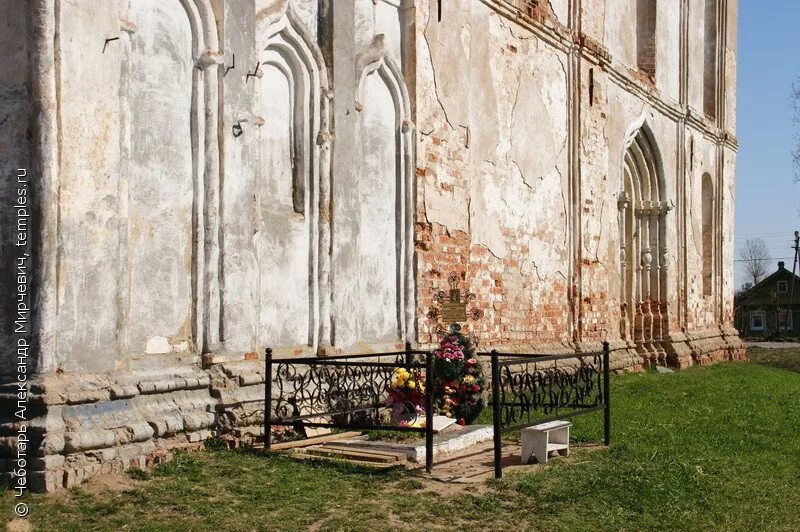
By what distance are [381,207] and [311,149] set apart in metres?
1.46

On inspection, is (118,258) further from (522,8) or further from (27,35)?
(522,8)

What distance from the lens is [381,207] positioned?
11.6 meters

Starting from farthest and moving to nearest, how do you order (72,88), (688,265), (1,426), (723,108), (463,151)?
(723,108) → (688,265) → (463,151) → (72,88) → (1,426)

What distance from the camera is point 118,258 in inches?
310

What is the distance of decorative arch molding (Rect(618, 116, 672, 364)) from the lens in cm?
2059

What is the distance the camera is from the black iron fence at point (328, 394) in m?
8.70

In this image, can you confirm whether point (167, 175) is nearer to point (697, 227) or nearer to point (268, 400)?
point (268, 400)

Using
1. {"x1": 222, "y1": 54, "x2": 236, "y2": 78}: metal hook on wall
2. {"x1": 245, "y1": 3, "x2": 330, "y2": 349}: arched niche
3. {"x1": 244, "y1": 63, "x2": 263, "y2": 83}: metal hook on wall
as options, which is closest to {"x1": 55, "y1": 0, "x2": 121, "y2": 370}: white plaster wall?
{"x1": 222, "y1": 54, "x2": 236, "y2": 78}: metal hook on wall

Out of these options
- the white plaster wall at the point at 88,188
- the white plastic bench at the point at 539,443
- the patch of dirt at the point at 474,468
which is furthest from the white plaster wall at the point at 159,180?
the white plastic bench at the point at 539,443

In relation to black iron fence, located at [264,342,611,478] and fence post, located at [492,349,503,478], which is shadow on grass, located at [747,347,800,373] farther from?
fence post, located at [492,349,503,478]

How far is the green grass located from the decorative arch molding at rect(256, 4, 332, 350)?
2296 millimetres

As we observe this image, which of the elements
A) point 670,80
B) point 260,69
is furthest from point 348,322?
point 670,80

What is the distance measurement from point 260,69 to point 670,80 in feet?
48.6

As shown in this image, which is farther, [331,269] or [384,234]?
[384,234]
